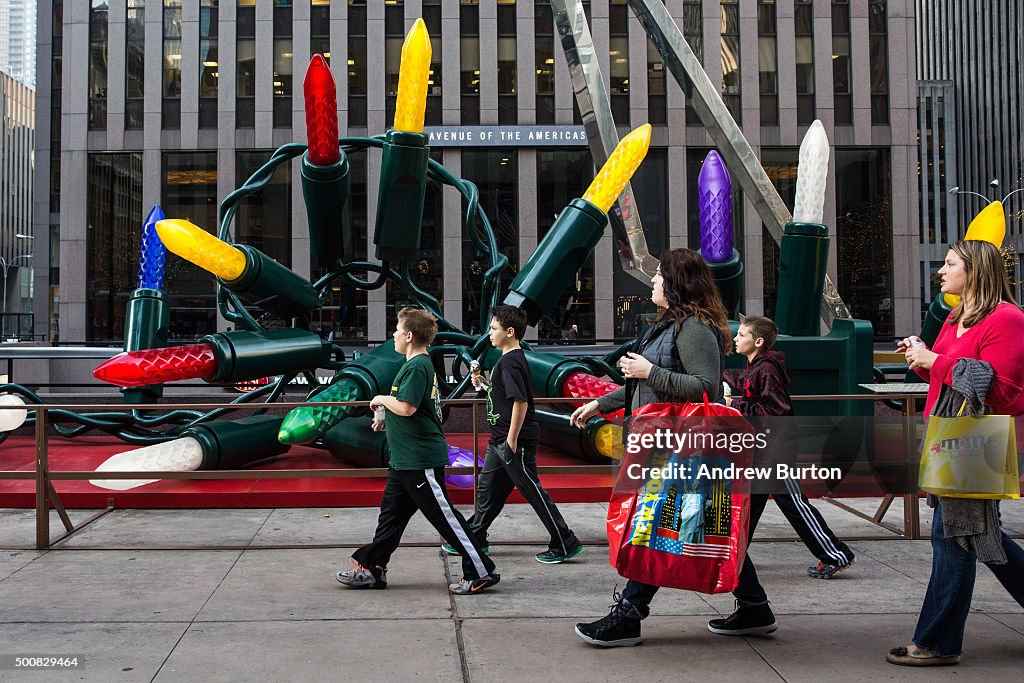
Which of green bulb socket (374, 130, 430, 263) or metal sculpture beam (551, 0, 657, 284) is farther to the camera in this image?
metal sculpture beam (551, 0, 657, 284)

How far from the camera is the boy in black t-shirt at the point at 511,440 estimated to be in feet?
17.7

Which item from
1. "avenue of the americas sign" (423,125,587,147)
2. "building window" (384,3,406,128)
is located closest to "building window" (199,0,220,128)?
"building window" (384,3,406,128)

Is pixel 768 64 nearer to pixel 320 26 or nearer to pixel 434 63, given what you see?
pixel 434 63

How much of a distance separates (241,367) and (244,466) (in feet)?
Answer: 3.79

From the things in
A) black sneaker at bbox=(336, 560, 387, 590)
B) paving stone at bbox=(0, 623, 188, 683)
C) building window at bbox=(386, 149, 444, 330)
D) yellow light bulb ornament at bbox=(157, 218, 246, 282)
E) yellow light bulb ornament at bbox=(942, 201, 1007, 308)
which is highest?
building window at bbox=(386, 149, 444, 330)

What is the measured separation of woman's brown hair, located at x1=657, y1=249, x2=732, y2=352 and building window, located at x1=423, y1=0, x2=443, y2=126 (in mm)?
25168

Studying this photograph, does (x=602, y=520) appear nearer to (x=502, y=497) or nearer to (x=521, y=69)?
(x=502, y=497)

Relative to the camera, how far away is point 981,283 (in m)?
3.72

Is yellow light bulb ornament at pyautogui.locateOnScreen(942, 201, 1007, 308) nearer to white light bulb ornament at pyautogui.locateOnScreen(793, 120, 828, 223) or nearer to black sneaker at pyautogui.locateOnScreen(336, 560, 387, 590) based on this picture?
white light bulb ornament at pyautogui.locateOnScreen(793, 120, 828, 223)

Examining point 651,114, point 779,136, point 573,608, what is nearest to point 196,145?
point 651,114

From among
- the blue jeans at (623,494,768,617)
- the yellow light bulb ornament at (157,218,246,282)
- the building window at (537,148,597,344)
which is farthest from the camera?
the building window at (537,148,597,344)

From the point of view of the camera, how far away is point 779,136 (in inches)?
1106

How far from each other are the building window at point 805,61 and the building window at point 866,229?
68.0 inches

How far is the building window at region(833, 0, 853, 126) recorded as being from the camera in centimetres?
2845
